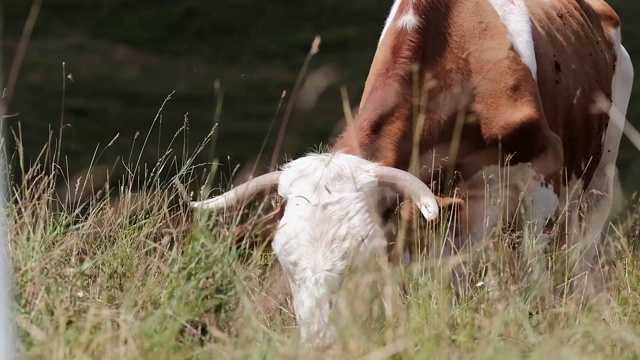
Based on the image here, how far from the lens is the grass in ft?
10.3

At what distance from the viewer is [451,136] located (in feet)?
18.0

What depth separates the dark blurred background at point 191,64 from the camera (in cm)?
1254

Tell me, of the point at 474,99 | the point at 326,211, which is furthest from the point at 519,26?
the point at 326,211

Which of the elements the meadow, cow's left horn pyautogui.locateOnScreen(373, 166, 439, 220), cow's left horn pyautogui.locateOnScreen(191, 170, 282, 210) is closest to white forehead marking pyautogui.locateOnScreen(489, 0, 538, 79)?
the meadow

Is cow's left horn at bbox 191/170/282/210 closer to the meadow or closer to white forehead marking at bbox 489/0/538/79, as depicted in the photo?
the meadow

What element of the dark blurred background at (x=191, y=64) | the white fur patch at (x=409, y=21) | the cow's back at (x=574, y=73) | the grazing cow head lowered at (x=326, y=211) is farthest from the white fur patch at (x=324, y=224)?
the dark blurred background at (x=191, y=64)

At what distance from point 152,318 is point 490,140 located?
2.67 m

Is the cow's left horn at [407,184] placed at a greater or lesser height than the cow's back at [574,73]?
greater

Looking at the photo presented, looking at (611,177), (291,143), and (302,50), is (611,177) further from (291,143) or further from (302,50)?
(302,50)

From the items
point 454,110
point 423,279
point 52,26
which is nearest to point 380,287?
point 423,279

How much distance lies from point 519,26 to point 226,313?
2983 millimetres

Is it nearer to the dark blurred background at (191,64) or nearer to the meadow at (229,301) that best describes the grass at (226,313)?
the meadow at (229,301)

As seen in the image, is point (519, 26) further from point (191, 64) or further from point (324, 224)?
point (191, 64)

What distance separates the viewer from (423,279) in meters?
3.91
